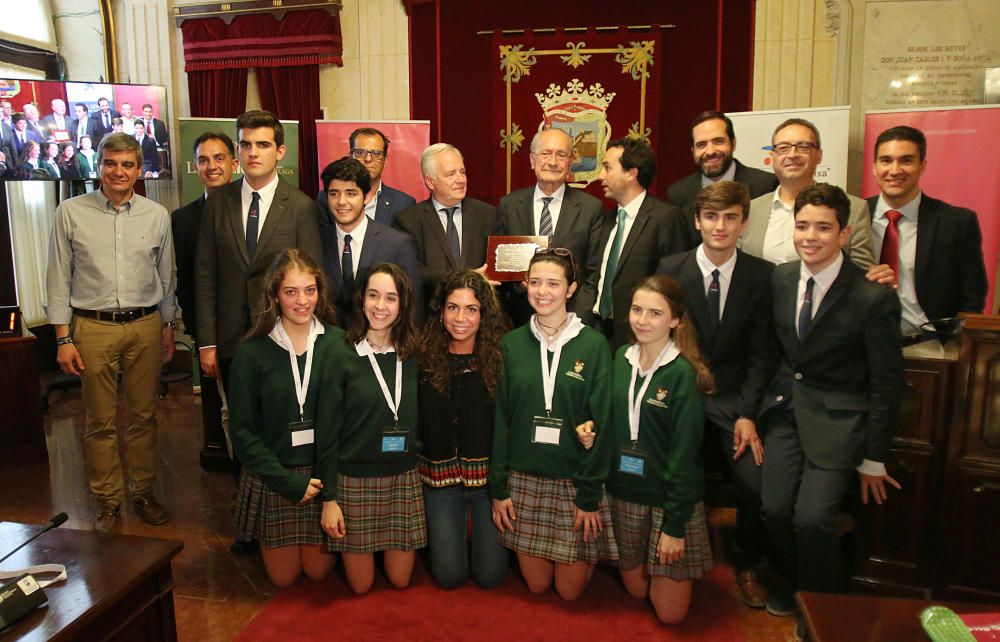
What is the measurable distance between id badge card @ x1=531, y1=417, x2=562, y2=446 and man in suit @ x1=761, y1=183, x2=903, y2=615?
0.83 meters

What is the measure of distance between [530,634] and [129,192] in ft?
8.97

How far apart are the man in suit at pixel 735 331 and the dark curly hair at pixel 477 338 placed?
0.77 m

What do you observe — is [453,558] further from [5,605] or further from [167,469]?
[167,469]

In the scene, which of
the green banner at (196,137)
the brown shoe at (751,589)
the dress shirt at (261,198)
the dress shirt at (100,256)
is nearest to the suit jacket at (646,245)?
the brown shoe at (751,589)

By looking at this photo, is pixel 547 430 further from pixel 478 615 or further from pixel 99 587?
pixel 99 587

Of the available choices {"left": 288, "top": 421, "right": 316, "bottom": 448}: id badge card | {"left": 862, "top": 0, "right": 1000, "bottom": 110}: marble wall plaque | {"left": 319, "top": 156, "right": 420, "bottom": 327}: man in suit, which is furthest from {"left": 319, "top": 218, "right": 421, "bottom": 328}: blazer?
{"left": 862, "top": 0, "right": 1000, "bottom": 110}: marble wall plaque

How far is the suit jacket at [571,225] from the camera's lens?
11.5ft

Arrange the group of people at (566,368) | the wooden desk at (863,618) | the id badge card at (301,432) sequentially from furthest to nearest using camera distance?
the id badge card at (301,432) < the group of people at (566,368) < the wooden desk at (863,618)

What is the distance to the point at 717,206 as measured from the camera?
2.74 m

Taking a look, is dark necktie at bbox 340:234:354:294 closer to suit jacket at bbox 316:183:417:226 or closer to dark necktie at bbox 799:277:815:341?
suit jacket at bbox 316:183:417:226

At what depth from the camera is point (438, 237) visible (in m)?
3.53

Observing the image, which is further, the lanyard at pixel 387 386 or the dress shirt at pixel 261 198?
the dress shirt at pixel 261 198

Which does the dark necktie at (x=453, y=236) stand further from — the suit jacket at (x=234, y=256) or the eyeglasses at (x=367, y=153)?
the eyeglasses at (x=367, y=153)

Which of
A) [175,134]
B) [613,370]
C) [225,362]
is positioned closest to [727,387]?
[613,370]
